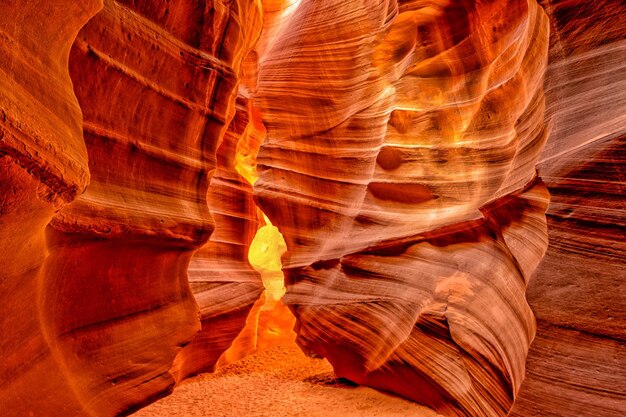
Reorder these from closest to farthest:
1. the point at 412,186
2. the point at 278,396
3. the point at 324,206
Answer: the point at 278,396, the point at 412,186, the point at 324,206

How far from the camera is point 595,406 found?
2.62m

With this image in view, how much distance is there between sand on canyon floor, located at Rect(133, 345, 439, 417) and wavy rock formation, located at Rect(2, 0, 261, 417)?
1.21 m

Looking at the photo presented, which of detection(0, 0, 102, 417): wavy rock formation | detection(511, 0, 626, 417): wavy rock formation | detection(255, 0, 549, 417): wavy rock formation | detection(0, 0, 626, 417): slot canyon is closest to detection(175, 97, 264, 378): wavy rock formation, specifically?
detection(0, 0, 626, 417): slot canyon

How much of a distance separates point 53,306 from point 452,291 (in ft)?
10.5

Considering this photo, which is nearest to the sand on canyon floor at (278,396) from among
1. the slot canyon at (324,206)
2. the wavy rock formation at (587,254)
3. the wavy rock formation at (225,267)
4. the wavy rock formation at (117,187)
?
the slot canyon at (324,206)

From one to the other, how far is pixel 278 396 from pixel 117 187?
305cm

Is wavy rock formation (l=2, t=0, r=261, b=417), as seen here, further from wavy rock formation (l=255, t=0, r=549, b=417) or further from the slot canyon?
wavy rock formation (l=255, t=0, r=549, b=417)

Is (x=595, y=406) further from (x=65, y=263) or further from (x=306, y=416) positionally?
(x=65, y=263)

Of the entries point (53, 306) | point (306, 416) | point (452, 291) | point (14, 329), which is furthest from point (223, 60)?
point (306, 416)

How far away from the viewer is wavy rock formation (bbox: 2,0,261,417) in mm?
2096

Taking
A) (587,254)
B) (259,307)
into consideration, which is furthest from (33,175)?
(259,307)

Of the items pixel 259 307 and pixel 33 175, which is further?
pixel 259 307

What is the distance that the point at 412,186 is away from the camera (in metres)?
5.27

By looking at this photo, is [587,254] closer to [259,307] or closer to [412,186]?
[412,186]
